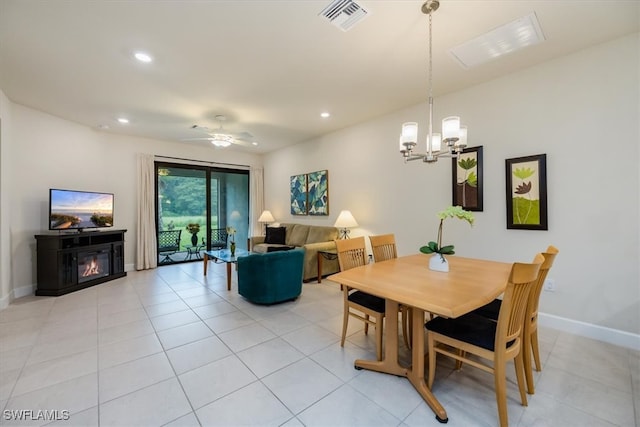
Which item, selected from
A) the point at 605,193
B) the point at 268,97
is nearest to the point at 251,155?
the point at 268,97

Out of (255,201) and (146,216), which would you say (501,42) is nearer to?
(255,201)

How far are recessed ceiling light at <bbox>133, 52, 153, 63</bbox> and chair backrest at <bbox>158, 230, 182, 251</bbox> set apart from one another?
4143mm

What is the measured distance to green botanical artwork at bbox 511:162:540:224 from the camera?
2840 mm

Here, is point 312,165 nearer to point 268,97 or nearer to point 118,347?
point 268,97

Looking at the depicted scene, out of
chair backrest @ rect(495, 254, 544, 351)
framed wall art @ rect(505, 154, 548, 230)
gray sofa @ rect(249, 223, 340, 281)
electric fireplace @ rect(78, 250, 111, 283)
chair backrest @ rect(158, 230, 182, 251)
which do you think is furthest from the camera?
chair backrest @ rect(158, 230, 182, 251)

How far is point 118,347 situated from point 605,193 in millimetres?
4773

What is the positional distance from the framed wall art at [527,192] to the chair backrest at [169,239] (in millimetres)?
6287

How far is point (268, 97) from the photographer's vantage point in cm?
362

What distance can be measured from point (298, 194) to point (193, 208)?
2519mm

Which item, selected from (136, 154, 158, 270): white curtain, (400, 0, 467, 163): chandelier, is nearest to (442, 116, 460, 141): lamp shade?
(400, 0, 467, 163): chandelier

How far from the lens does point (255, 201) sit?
7.12 meters

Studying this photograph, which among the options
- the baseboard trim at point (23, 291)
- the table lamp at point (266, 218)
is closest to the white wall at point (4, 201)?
the baseboard trim at point (23, 291)

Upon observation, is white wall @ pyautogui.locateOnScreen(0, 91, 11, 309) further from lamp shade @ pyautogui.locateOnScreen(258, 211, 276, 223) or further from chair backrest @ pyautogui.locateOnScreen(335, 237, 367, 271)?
chair backrest @ pyautogui.locateOnScreen(335, 237, 367, 271)

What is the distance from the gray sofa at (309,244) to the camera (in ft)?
14.8
